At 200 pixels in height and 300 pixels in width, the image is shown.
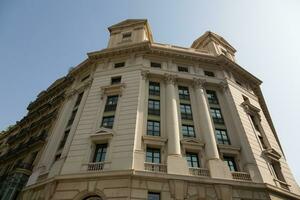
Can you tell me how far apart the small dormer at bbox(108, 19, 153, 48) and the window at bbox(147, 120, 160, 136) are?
49.5ft

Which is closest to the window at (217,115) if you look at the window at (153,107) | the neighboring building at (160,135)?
the neighboring building at (160,135)

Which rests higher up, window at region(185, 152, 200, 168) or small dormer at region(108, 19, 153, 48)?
small dormer at region(108, 19, 153, 48)

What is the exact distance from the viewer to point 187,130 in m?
22.9

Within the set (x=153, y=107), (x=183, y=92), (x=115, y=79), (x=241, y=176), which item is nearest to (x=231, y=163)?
(x=241, y=176)

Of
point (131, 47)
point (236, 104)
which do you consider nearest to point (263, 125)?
point (236, 104)

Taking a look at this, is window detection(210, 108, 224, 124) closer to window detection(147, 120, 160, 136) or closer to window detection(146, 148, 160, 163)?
window detection(147, 120, 160, 136)

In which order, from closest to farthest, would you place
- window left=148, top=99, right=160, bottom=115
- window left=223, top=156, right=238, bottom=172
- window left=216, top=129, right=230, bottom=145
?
window left=223, top=156, right=238, bottom=172
window left=216, top=129, right=230, bottom=145
window left=148, top=99, right=160, bottom=115

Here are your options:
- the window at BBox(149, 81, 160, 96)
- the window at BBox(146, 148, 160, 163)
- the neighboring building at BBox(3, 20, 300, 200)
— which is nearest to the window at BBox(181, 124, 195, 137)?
the neighboring building at BBox(3, 20, 300, 200)

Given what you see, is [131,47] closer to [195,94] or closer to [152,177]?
[195,94]

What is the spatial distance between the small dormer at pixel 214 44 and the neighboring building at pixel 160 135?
220 inches

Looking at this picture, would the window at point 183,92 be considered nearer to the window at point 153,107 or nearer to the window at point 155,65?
the window at point 153,107

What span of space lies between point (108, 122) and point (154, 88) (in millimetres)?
7598

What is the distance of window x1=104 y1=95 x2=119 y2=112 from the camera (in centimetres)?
2435

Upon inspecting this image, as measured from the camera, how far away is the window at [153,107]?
24.1 meters
